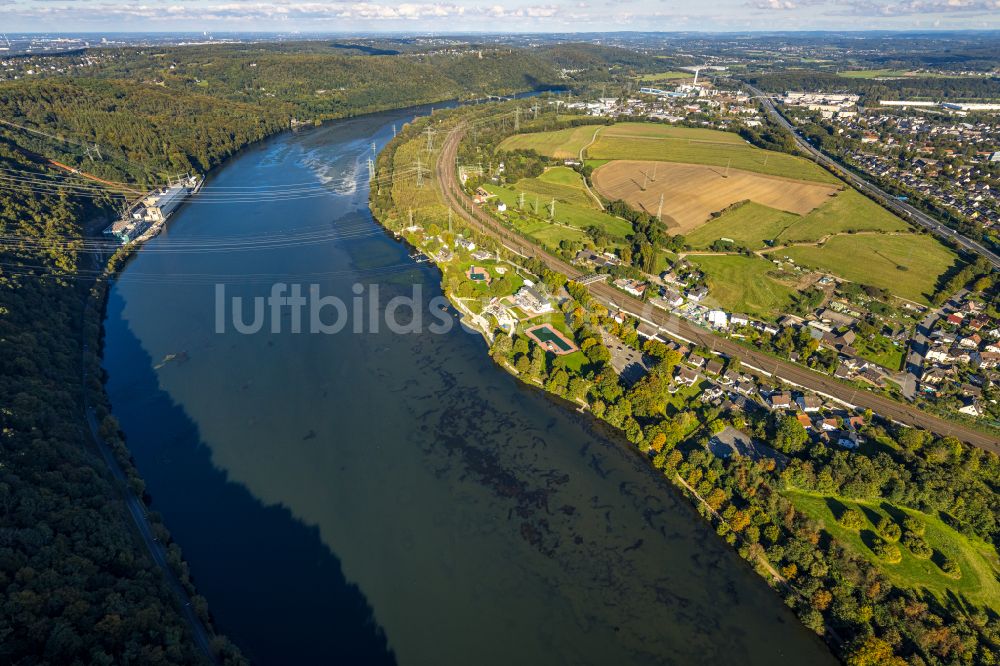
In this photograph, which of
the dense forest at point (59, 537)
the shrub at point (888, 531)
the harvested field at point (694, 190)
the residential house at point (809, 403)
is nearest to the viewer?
the dense forest at point (59, 537)

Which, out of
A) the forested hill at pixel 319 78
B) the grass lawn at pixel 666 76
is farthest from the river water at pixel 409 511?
the grass lawn at pixel 666 76

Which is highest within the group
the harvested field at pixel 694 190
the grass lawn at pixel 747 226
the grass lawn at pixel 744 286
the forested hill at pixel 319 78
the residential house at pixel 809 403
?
the forested hill at pixel 319 78

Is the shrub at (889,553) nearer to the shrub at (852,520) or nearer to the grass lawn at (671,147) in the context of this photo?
the shrub at (852,520)

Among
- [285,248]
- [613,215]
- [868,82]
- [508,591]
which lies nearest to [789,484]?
[508,591]

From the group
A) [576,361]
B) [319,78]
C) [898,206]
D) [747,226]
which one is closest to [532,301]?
[576,361]

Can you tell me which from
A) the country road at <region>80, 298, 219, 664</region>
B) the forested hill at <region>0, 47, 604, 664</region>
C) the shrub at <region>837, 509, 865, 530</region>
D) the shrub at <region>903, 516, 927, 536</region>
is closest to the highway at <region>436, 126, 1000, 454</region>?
the shrub at <region>903, 516, 927, 536</region>

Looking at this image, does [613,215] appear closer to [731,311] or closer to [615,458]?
[731,311]

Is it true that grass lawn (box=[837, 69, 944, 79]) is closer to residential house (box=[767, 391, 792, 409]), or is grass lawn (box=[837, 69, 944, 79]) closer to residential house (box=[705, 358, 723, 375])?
residential house (box=[705, 358, 723, 375])
